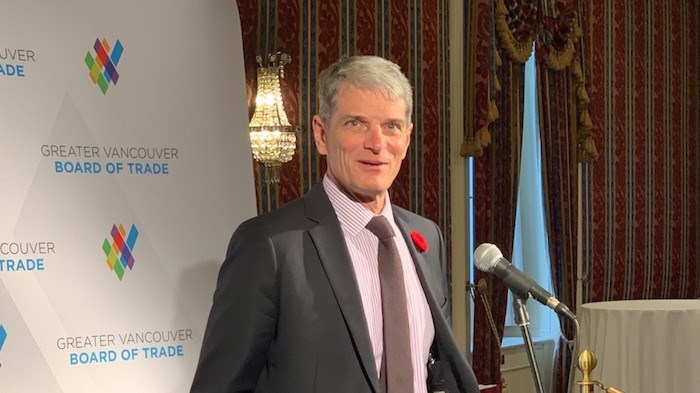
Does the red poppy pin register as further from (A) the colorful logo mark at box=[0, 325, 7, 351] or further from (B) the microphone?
(A) the colorful logo mark at box=[0, 325, 7, 351]

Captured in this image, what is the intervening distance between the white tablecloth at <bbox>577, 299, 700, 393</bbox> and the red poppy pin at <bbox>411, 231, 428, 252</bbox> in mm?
1637

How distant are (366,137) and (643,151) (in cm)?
521

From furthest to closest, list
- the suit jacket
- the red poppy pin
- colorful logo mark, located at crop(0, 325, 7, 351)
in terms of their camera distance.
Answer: colorful logo mark, located at crop(0, 325, 7, 351)
the red poppy pin
the suit jacket

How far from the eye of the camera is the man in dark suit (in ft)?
6.15

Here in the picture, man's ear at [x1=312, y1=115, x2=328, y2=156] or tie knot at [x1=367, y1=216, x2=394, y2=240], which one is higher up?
man's ear at [x1=312, y1=115, x2=328, y2=156]

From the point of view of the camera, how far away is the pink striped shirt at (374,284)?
6.44 ft

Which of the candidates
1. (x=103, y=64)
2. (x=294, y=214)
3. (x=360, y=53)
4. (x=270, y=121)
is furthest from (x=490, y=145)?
(x=294, y=214)

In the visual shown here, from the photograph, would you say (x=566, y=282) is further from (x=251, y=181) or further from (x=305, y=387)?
(x=305, y=387)

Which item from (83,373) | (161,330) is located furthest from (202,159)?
(83,373)

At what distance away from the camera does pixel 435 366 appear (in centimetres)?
203

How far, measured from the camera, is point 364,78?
6.41 feet

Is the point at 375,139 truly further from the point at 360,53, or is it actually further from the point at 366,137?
the point at 360,53

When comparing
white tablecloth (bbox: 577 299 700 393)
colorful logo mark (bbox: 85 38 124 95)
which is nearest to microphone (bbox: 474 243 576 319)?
colorful logo mark (bbox: 85 38 124 95)

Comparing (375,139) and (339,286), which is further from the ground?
(375,139)
